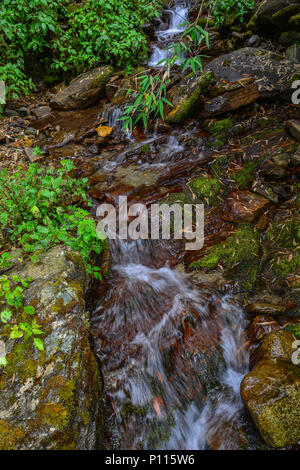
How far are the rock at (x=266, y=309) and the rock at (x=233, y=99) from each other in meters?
4.25

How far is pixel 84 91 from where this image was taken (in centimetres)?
746

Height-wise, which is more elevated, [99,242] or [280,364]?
[99,242]

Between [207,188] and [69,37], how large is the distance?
6.84 metres

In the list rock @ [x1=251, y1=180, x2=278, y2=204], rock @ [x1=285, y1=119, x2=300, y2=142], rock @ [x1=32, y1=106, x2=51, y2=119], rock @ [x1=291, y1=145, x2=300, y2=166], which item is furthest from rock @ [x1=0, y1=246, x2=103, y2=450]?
rock @ [x1=32, y1=106, x2=51, y2=119]

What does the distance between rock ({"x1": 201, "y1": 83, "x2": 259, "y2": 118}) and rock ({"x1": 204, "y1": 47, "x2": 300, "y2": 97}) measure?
0.52 feet

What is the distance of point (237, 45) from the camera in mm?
7711

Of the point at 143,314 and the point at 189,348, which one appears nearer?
the point at 189,348

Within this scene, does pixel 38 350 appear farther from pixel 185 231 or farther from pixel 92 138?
pixel 92 138

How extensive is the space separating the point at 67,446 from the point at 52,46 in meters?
9.37

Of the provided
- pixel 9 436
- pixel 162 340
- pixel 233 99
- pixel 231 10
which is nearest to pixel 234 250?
pixel 162 340

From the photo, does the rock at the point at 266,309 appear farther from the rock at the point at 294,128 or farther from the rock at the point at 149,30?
the rock at the point at 149,30

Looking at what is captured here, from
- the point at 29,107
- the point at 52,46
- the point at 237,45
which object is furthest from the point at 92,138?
the point at 237,45

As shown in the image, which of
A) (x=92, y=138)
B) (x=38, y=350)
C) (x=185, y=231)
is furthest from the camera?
(x=92, y=138)

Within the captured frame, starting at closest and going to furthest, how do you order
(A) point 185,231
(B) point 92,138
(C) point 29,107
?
(A) point 185,231 < (B) point 92,138 < (C) point 29,107
